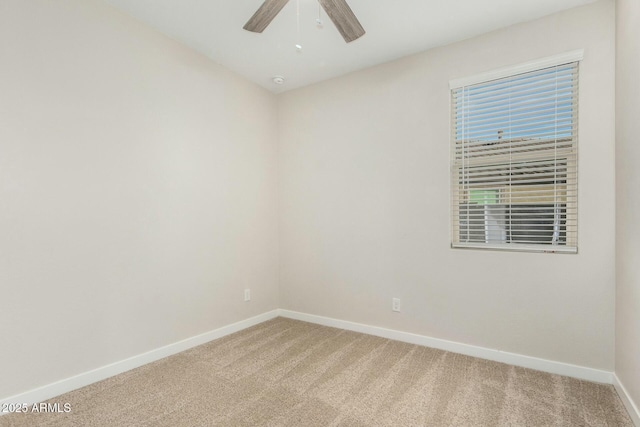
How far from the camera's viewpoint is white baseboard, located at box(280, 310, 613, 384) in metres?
2.24

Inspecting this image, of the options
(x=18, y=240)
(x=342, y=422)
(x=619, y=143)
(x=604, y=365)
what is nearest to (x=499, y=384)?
(x=604, y=365)

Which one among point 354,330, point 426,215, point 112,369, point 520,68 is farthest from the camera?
point 354,330

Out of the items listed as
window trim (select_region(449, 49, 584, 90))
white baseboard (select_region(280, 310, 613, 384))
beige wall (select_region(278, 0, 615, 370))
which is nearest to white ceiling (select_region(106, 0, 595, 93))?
beige wall (select_region(278, 0, 615, 370))

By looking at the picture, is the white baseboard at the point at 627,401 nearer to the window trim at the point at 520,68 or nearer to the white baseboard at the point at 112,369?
the window trim at the point at 520,68

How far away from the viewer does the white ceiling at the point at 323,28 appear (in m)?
2.27

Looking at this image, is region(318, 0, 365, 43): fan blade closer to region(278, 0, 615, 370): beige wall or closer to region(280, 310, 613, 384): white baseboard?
region(278, 0, 615, 370): beige wall

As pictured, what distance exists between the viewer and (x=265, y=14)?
1868 mm

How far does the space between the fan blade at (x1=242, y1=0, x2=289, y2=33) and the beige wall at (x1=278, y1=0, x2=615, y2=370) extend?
4.83 ft

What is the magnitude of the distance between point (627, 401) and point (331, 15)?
2.86 meters

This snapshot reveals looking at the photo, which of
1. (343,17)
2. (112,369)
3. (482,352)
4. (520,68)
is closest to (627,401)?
(482,352)

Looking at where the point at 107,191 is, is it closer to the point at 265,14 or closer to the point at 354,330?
the point at 265,14

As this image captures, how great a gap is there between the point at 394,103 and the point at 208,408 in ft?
9.26

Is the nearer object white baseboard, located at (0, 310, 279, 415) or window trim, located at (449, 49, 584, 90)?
white baseboard, located at (0, 310, 279, 415)

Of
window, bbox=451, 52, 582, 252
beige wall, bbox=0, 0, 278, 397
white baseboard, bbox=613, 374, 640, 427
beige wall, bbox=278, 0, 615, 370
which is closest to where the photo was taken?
white baseboard, bbox=613, 374, 640, 427
